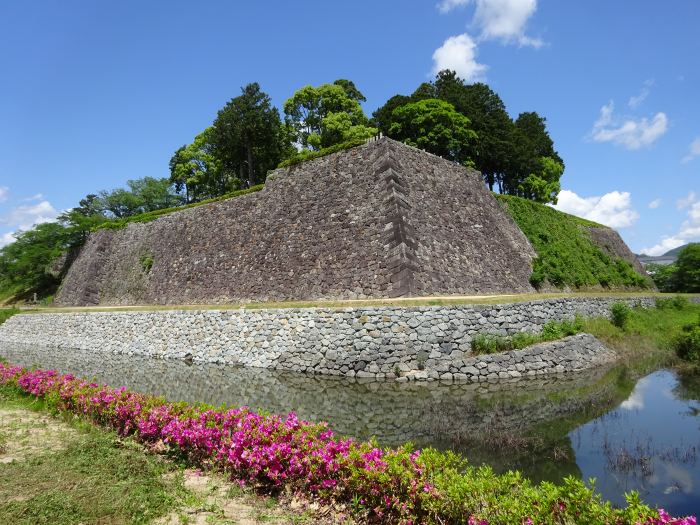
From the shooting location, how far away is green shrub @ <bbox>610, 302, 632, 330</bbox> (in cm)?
1853

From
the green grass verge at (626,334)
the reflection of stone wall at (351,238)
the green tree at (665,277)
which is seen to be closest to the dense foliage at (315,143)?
the reflection of stone wall at (351,238)

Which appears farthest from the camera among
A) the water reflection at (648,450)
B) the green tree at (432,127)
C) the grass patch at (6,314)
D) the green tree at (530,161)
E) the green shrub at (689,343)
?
the green tree at (530,161)

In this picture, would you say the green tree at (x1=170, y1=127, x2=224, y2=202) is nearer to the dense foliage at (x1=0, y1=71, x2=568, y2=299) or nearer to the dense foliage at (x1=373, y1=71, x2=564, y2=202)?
the dense foliage at (x1=0, y1=71, x2=568, y2=299)

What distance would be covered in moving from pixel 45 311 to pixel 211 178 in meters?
23.8

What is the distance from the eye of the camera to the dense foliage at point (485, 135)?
38.2 metres

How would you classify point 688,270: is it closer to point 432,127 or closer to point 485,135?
point 485,135

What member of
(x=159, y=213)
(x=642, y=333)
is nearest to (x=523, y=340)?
(x=642, y=333)

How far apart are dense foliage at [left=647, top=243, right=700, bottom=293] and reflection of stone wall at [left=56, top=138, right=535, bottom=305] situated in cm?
2019

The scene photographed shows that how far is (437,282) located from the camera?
18.8 meters

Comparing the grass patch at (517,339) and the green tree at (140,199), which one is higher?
the green tree at (140,199)

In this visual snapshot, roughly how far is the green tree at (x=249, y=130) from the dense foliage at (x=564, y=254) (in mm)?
20171

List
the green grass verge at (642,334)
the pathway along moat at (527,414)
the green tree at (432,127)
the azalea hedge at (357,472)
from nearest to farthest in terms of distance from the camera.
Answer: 1. the azalea hedge at (357,472)
2. the pathway along moat at (527,414)
3. the green grass verge at (642,334)
4. the green tree at (432,127)

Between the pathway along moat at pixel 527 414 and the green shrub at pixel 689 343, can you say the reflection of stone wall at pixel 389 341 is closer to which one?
the pathway along moat at pixel 527 414

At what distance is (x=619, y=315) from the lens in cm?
1864
